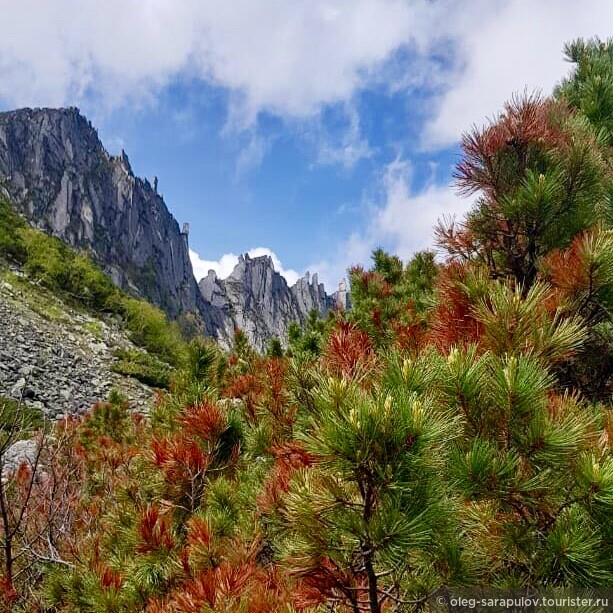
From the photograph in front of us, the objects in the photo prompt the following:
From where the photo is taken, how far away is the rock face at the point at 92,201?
6800 cm

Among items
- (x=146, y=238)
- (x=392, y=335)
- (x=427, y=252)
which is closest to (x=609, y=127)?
(x=427, y=252)

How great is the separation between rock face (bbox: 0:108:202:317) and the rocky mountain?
0.15 metres

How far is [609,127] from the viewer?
11.8 feet

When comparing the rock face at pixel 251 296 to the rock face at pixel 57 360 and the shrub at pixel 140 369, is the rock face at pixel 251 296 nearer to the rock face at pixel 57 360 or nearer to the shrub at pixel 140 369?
the rock face at pixel 57 360

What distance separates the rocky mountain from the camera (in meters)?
68.8

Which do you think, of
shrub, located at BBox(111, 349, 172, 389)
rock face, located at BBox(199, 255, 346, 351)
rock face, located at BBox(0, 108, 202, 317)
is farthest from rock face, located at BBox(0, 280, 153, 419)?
rock face, located at BBox(199, 255, 346, 351)

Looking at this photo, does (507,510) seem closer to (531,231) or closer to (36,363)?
(531,231)

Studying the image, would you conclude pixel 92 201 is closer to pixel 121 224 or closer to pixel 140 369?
pixel 121 224

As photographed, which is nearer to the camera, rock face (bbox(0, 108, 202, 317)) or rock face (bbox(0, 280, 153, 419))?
rock face (bbox(0, 280, 153, 419))

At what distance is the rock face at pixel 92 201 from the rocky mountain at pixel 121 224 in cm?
15

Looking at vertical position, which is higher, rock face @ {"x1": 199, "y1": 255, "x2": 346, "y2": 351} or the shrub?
rock face @ {"x1": 199, "y1": 255, "x2": 346, "y2": 351}

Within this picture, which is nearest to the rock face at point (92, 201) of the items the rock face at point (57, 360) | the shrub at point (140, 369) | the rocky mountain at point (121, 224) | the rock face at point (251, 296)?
the rocky mountain at point (121, 224)

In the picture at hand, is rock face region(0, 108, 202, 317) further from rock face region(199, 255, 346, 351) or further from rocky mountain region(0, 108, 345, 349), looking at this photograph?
rock face region(199, 255, 346, 351)

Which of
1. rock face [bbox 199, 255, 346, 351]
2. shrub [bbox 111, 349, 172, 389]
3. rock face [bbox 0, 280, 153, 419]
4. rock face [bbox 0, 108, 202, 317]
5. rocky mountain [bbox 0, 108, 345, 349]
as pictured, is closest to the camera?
rock face [bbox 0, 280, 153, 419]
